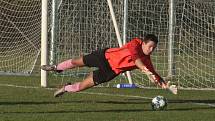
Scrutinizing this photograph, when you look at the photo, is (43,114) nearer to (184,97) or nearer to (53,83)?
(184,97)

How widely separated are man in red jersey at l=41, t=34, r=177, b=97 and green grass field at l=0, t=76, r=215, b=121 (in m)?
0.49

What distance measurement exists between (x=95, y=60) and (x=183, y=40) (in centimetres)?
743

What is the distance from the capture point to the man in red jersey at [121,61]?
418 inches

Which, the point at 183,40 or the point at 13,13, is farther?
the point at 13,13

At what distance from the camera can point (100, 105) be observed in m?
11.4

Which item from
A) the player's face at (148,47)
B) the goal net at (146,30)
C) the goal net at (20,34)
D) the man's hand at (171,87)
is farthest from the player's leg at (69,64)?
the goal net at (20,34)

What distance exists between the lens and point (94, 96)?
43.2ft

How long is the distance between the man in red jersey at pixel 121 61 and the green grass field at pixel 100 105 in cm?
49

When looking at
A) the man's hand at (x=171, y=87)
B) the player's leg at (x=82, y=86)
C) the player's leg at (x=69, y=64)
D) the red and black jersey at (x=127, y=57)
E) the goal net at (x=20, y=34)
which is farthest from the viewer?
the goal net at (x=20, y=34)

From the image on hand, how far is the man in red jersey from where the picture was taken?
10.6 metres

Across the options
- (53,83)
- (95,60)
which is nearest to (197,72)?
(53,83)

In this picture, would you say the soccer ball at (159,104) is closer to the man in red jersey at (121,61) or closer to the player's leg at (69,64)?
the man in red jersey at (121,61)

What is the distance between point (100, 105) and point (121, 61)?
0.93 meters

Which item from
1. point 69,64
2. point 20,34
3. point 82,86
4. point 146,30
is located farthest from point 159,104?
point 20,34
